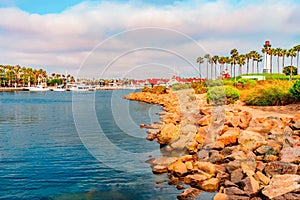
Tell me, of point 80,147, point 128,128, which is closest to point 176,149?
point 80,147

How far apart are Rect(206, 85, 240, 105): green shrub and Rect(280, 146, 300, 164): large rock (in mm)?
16417

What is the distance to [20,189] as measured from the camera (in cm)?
1107

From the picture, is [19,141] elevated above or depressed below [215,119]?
below

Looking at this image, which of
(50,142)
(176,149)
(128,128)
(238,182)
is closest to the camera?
(238,182)

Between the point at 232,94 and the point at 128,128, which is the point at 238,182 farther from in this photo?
the point at 232,94

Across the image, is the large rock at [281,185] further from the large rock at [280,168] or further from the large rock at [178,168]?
the large rock at [178,168]

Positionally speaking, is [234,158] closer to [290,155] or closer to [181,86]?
[290,155]

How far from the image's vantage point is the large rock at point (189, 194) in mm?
9961

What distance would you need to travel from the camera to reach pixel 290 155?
11430 mm

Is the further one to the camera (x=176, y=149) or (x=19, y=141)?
(x=19, y=141)

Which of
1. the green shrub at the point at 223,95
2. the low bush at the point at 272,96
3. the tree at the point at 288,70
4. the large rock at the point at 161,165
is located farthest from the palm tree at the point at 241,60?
the large rock at the point at 161,165

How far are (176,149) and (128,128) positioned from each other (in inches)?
377

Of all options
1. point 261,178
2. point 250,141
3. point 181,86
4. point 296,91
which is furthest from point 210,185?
point 181,86

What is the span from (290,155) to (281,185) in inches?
106
